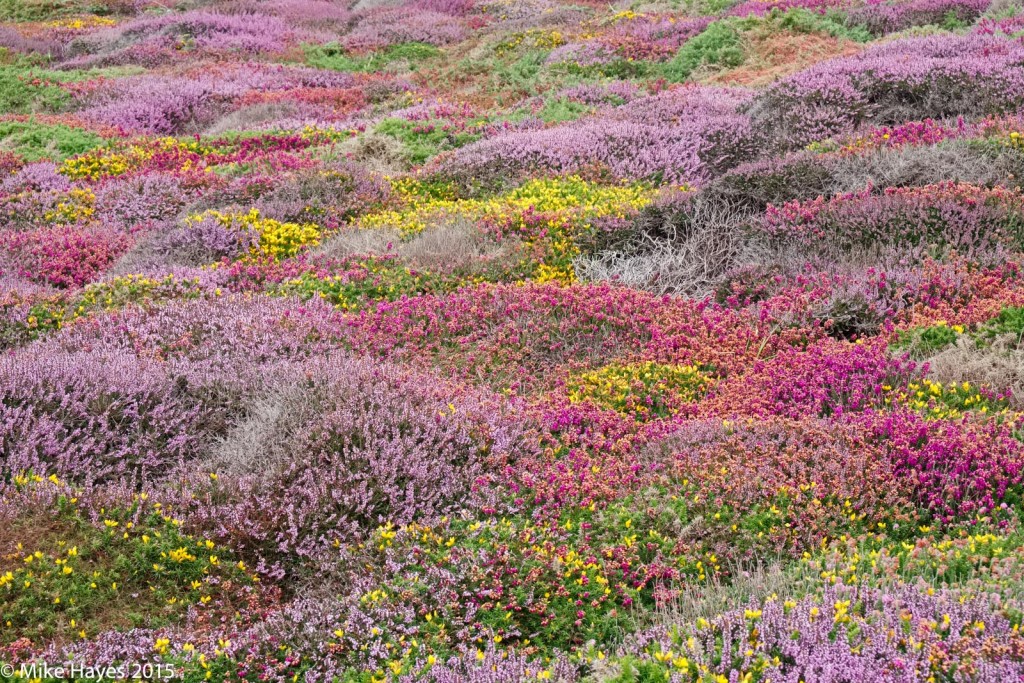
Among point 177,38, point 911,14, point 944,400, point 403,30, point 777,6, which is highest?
point 177,38

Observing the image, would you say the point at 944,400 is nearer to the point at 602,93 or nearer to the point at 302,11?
the point at 602,93

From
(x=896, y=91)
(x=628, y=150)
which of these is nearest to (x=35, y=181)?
(x=628, y=150)

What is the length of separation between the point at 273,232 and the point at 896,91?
29.6ft

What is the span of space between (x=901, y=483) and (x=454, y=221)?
6.26 meters

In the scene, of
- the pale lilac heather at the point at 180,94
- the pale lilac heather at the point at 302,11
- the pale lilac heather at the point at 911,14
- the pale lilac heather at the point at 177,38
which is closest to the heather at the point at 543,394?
the pale lilac heather at the point at 911,14

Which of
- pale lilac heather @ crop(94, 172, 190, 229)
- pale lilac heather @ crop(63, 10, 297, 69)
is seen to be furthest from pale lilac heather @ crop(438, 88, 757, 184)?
pale lilac heather @ crop(63, 10, 297, 69)

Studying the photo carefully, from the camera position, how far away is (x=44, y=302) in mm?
7703

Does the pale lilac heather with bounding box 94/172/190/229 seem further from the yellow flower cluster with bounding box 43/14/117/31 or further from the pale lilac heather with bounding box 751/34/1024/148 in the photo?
the yellow flower cluster with bounding box 43/14/117/31

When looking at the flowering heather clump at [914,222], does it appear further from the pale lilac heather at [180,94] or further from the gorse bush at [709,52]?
the pale lilac heather at [180,94]

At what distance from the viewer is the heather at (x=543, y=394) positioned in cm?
373

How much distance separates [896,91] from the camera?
1172cm

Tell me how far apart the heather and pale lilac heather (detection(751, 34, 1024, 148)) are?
0.07 m

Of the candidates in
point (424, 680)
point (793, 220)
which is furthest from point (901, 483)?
point (793, 220)

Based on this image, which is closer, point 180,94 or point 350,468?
point 350,468
